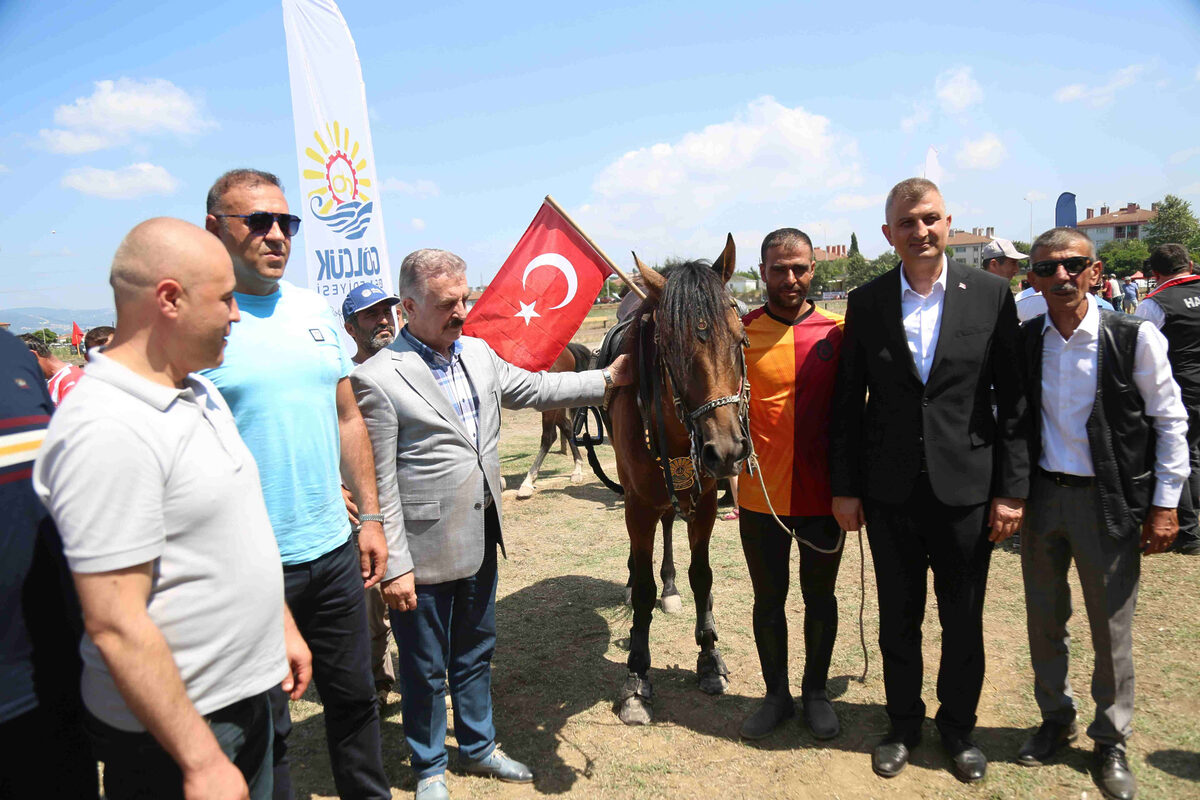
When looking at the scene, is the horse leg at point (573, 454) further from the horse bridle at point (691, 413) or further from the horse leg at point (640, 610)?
the horse bridle at point (691, 413)

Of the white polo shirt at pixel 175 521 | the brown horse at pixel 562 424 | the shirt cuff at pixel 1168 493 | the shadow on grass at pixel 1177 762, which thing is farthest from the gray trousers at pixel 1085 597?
the brown horse at pixel 562 424

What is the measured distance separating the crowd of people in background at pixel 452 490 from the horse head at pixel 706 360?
0.38 m

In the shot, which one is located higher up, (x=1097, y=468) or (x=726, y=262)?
(x=726, y=262)

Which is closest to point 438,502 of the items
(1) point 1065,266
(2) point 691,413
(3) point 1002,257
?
(2) point 691,413

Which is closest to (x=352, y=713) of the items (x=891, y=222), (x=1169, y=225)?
(x=891, y=222)

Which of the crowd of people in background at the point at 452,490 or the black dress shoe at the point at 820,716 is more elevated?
the crowd of people in background at the point at 452,490

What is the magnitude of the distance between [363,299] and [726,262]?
9.36 feet

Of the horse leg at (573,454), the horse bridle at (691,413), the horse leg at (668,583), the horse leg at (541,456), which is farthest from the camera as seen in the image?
the horse leg at (573,454)

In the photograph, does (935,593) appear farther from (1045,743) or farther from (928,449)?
(1045,743)

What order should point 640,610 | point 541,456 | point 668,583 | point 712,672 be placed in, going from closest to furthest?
point 640,610
point 712,672
point 668,583
point 541,456

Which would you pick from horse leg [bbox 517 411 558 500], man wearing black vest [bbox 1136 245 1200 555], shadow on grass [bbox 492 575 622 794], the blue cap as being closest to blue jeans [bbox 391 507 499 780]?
shadow on grass [bbox 492 575 622 794]

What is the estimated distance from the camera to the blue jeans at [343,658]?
8.21ft

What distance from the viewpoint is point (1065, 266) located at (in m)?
2.92

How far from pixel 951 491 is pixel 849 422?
52cm
